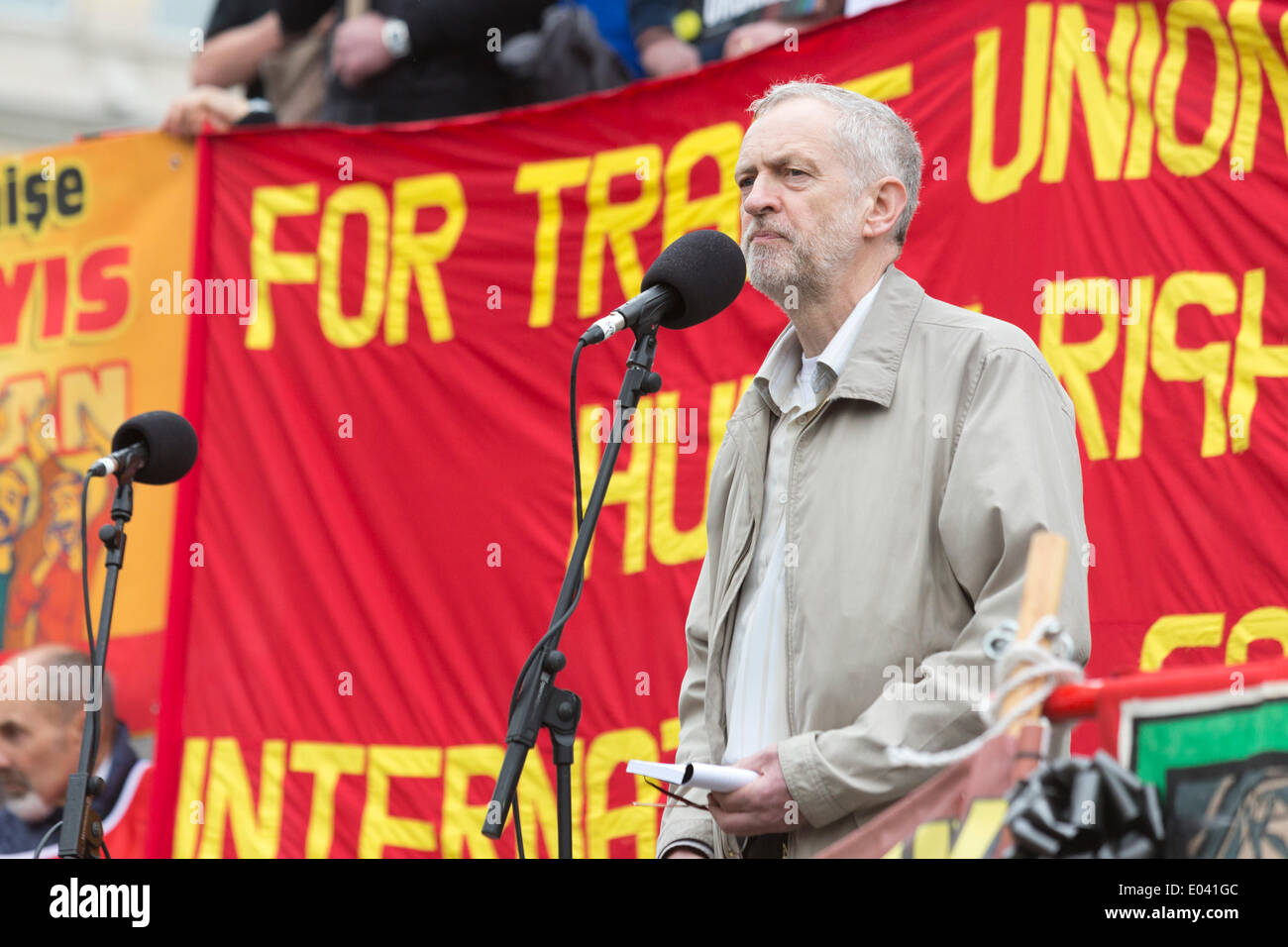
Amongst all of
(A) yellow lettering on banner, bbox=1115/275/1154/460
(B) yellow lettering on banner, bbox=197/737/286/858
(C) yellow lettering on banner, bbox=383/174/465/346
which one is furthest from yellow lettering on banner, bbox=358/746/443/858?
(A) yellow lettering on banner, bbox=1115/275/1154/460

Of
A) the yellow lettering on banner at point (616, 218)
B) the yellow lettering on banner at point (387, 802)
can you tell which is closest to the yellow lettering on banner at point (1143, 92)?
the yellow lettering on banner at point (616, 218)

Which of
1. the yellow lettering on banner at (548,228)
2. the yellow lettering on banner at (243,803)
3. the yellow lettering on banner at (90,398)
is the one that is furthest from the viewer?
the yellow lettering on banner at (90,398)

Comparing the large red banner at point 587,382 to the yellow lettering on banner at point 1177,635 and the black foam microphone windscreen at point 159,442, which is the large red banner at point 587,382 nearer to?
the yellow lettering on banner at point 1177,635

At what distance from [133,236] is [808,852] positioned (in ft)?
11.6

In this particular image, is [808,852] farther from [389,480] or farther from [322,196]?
[322,196]

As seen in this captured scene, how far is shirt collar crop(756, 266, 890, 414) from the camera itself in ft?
8.09

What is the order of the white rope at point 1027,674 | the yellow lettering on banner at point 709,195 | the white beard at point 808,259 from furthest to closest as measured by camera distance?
the yellow lettering on banner at point 709,195, the white beard at point 808,259, the white rope at point 1027,674

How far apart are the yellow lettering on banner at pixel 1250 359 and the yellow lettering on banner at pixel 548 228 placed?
1.85 meters

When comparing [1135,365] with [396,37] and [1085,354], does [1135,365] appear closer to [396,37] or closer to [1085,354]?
[1085,354]

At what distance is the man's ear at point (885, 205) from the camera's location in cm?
254

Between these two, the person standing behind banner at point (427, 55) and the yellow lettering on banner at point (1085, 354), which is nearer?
the yellow lettering on banner at point (1085, 354)

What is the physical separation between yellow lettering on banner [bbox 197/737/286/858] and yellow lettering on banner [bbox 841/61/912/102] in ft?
7.98

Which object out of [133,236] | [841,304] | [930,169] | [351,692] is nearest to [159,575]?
[351,692]
